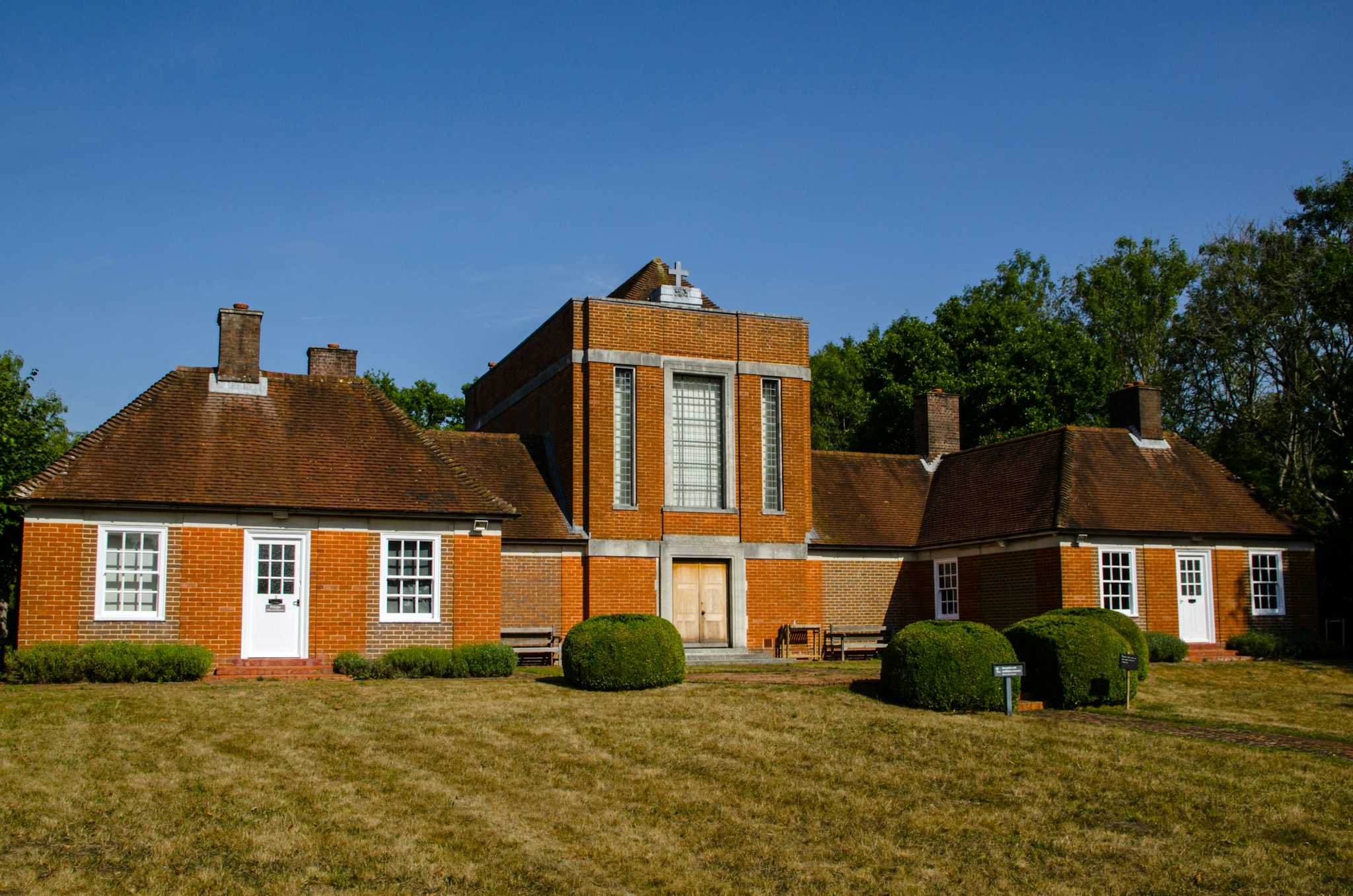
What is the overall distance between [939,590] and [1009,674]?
44.1 ft

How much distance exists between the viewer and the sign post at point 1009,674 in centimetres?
1872

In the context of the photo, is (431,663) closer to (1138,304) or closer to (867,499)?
(867,499)

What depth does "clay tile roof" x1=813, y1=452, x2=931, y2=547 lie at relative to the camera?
3136 cm

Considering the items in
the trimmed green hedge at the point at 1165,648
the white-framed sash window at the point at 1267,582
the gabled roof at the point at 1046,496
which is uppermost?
the gabled roof at the point at 1046,496

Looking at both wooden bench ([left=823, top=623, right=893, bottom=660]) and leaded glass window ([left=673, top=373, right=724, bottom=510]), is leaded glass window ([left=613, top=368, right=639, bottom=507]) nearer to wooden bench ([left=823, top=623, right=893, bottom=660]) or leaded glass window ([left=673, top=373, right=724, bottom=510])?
leaded glass window ([left=673, top=373, right=724, bottom=510])

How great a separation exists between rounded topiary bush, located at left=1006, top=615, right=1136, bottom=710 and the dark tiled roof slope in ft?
26.4

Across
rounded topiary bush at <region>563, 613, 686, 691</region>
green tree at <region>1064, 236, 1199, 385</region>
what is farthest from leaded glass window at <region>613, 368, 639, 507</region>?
green tree at <region>1064, 236, 1199, 385</region>

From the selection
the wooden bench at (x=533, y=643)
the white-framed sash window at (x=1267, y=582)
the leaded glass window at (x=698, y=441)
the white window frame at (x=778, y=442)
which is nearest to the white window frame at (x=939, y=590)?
the white window frame at (x=778, y=442)

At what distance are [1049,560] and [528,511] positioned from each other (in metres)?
12.2

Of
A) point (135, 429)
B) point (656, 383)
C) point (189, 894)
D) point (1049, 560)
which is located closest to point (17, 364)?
point (135, 429)

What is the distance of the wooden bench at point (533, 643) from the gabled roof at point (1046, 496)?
7631 mm

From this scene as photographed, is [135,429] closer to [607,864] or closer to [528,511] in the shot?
[528,511]

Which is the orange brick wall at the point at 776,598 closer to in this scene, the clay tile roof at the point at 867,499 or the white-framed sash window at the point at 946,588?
the clay tile roof at the point at 867,499

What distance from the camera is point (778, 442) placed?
30.0m
